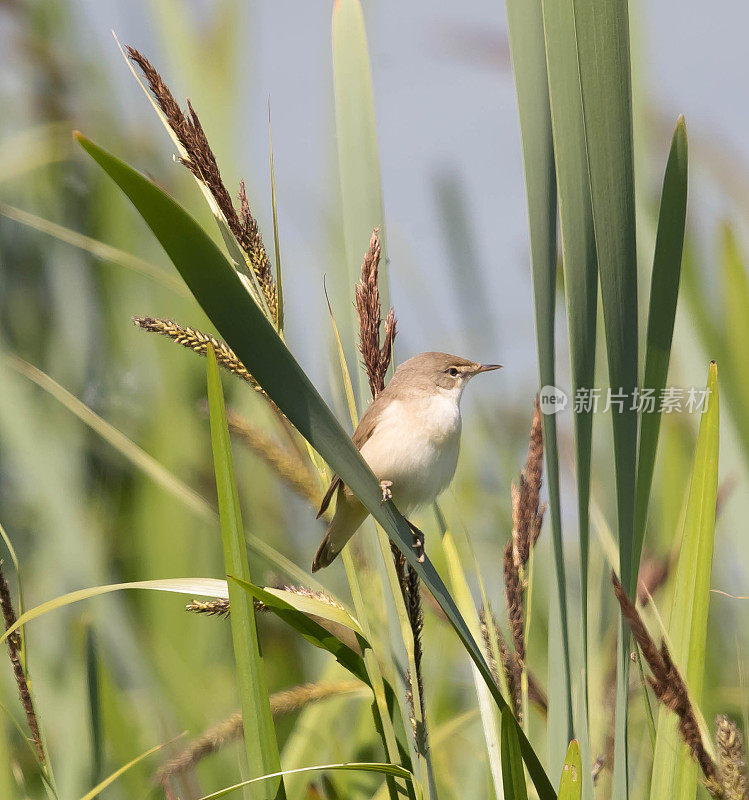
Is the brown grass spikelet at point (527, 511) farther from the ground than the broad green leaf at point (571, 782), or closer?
farther from the ground

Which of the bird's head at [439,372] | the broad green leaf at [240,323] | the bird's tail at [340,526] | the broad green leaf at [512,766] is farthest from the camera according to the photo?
the bird's head at [439,372]

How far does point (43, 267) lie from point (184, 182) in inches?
14.2

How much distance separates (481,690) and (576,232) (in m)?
0.51

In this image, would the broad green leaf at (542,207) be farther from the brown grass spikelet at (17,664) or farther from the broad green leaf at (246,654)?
the brown grass spikelet at (17,664)

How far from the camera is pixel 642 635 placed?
67cm

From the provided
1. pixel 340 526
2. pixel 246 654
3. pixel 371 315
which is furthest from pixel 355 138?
pixel 246 654

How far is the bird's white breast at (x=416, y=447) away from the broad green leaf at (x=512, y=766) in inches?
17.4

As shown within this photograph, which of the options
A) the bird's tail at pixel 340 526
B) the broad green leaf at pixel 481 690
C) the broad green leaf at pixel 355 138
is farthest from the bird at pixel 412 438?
the broad green leaf at pixel 355 138

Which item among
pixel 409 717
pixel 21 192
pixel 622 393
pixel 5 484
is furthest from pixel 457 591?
pixel 21 192

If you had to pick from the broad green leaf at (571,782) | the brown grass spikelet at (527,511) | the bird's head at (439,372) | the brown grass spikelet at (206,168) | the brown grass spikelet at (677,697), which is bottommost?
the broad green leaf at (571,782)

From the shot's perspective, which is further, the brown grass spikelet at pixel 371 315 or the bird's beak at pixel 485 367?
the bird's beak at pixel 485 367

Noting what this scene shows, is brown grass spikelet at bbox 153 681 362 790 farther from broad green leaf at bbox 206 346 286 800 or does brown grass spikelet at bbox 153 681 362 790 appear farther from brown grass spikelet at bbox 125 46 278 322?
brown grass spikelet at bbox 125 46 278 322

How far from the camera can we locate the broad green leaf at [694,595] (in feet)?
2.54

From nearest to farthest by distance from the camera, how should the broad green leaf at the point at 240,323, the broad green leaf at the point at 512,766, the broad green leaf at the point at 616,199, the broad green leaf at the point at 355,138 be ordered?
the broad green leaf at the point at 240,323 → the broad green leaf at the point at 616,199 → the broad green leaf at the point at 512,766 → the broad green leaf at the point at 355,138
